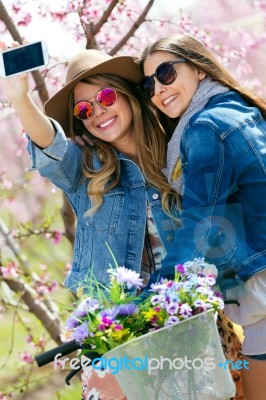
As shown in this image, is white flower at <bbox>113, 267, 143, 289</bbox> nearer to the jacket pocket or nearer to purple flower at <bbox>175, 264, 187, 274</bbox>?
purple flower at <bbox>175, 264, 187, 274</bbox>

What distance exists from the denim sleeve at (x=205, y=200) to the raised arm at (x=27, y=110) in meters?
0.60

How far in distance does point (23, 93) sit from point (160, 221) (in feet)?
2.18

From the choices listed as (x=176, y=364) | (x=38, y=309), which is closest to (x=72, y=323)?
(x=176, y=364)

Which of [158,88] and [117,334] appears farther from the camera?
[158,88]

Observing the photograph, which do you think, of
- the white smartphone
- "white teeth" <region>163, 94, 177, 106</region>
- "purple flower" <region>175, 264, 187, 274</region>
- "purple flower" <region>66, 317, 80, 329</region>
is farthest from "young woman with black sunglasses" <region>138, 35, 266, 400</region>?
the white smartphone

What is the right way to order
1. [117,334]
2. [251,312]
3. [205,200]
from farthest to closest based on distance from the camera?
1. [251,312]
2. [205,200]
3. [117,334]

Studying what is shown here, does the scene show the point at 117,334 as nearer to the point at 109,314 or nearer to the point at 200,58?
the point at 109,314

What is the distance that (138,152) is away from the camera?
2859 mm

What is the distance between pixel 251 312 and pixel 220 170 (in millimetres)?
510

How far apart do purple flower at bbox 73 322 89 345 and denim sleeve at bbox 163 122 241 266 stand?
323 millimetres

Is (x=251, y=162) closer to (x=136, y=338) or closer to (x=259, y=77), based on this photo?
(x=136, y=338)

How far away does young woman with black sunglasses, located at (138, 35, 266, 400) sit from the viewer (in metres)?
2.20

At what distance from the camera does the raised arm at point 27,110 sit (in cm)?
253

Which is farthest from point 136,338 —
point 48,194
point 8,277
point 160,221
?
point 48,194
